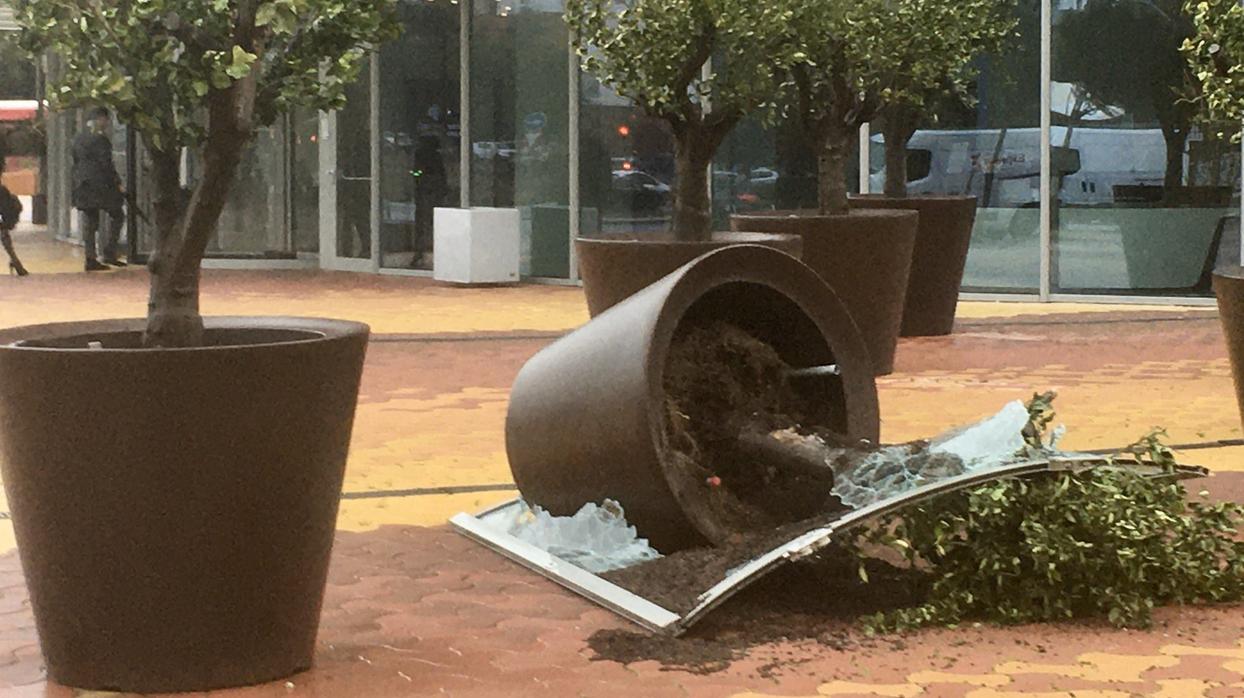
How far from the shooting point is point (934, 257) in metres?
11.8

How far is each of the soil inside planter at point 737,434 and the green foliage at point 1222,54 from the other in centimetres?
211

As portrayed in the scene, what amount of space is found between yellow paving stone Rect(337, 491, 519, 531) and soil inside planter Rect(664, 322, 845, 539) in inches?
42.8

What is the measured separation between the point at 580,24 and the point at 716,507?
13.0 feet

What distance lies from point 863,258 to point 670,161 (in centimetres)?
660

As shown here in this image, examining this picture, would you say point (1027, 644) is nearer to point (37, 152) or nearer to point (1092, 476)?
point (1092, 476)

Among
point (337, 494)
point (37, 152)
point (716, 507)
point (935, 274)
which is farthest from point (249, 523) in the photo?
point (37, 152)

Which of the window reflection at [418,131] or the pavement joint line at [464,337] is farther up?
the window reflection at [418,131]

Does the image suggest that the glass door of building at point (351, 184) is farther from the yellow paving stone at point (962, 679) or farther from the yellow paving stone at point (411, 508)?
the yellow paving stone at point (962, 679)

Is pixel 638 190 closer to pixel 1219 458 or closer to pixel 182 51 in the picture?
pixel 1219 458

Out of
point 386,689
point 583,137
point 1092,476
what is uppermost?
point 583,137

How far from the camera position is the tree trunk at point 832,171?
34.1ft

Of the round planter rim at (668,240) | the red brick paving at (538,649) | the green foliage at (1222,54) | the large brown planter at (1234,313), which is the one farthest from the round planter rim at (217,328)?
the green foliage at (1222,54)

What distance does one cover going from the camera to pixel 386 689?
4043 millimetres

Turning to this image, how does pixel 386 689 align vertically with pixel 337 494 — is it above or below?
below
